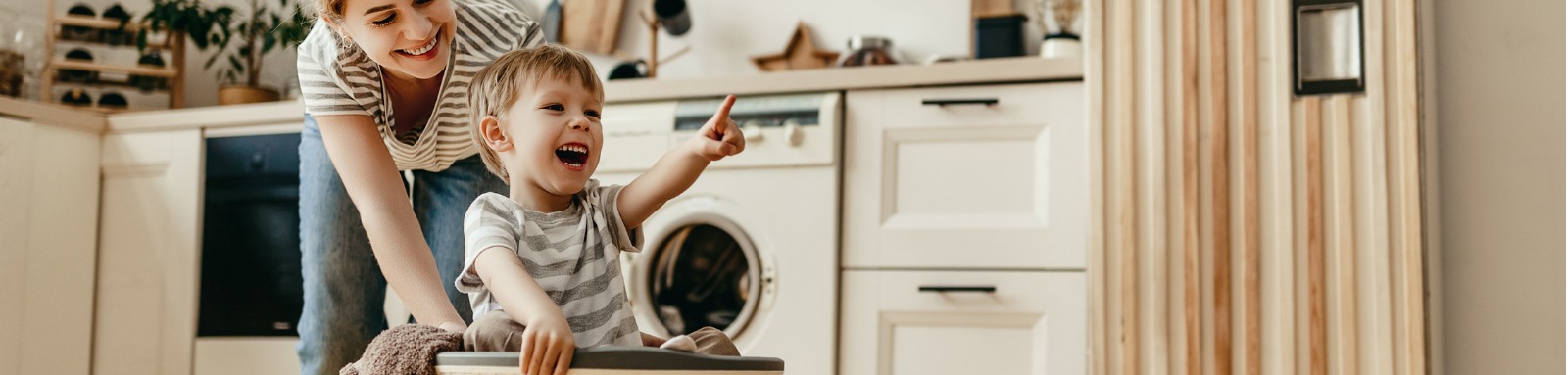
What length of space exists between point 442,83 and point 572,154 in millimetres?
239

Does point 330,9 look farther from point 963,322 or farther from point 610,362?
point 963,322

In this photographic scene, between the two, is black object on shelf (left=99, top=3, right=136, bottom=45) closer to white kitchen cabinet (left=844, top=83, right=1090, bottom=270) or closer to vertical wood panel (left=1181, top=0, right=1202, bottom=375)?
white kitchen cabinet (left=844, top=83, right=1090, bottom=270)

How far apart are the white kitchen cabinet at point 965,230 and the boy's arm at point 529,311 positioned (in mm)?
1295

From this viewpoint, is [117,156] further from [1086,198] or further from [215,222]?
[1086,198]

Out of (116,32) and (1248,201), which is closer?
(1248,201)

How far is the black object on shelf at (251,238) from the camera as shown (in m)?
2.48

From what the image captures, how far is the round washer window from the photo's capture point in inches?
88.0

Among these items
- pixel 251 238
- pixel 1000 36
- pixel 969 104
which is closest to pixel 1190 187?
pixel 969 104

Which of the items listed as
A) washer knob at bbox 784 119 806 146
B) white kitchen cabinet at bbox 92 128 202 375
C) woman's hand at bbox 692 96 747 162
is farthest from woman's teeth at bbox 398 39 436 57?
white kitchen cabinet at bbox 92 128 202 375

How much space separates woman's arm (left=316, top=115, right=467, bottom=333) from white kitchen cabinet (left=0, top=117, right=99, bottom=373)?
1.71 metres

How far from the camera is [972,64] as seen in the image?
2.10 metres

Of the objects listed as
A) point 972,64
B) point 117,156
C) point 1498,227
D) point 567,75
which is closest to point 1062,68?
point 972,64

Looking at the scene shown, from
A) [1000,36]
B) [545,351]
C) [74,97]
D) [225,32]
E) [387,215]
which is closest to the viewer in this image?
[545,351]

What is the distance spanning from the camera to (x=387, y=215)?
3.45 feet
